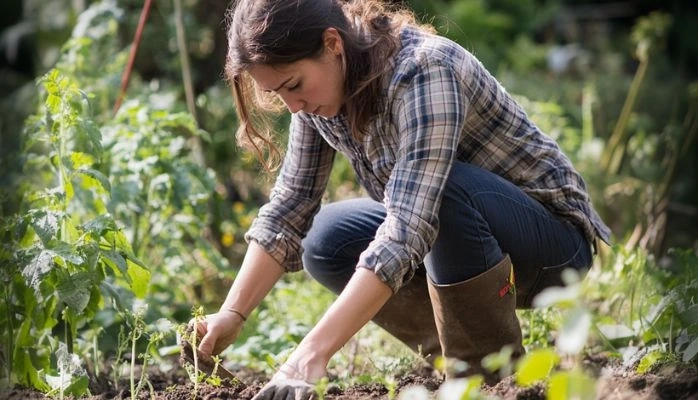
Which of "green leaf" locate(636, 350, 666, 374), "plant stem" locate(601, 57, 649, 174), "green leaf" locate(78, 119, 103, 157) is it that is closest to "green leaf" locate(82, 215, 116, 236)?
"green leaf" locate(78, 119, 103, 157)

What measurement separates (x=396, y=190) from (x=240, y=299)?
1.66 feet

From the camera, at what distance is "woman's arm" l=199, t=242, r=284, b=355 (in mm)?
2256

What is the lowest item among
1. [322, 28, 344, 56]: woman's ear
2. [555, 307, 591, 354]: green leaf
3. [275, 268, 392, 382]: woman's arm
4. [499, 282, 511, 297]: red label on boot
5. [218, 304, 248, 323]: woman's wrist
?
[499, 282, 511, 297]: red label on boot

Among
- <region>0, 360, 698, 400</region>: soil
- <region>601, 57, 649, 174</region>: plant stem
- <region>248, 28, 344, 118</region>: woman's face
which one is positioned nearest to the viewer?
<region>0, 360, 698, 400</region>: soil

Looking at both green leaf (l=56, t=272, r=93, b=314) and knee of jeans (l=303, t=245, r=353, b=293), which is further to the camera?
knee of jeans (l=303, t=245, r=353, b=293)

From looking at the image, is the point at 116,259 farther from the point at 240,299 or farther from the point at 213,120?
the point at 213,120

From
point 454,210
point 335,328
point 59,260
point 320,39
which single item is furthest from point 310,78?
point 59,260

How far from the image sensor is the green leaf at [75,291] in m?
2.17

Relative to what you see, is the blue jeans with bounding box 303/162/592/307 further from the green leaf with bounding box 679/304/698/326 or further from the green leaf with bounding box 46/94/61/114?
the green leaf with bounding box 46/94/61/114

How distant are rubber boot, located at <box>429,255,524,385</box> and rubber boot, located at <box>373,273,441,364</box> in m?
0.24

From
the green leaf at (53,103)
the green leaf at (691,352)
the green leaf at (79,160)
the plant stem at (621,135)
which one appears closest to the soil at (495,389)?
the green leaf at (691,352)

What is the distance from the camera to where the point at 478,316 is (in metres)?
2.26

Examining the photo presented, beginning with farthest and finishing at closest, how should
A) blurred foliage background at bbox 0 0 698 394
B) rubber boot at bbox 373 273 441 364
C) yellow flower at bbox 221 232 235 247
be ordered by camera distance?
yellow flower at bbox 221 232 235 247
blurred foliage background at bbox 0 0 698 394
rubber boot at bbox 373 273 441 364

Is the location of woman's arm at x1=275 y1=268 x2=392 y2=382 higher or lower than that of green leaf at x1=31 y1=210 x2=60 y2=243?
lower
